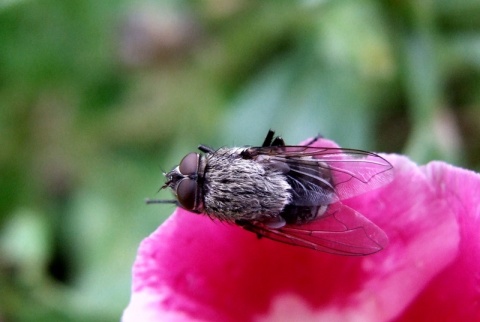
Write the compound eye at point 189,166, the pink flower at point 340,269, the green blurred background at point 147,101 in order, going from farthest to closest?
the green blurred background at point 147,101 → the compound eye at point 189,166 → the pink flower at point 340,269

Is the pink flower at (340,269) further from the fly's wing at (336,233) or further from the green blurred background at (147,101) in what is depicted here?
the green blurred background at (147,101)

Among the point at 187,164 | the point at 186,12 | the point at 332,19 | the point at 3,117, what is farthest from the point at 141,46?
the point at 187,164

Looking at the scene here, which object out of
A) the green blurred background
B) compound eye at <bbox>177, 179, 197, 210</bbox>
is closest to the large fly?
compound eye at <bbox>177, 179, 197, 210</bbox>

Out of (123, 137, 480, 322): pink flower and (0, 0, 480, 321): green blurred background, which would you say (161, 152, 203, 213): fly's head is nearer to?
(123, 137, 480, 322): pink flower

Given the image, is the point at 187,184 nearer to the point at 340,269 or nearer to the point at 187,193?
the point at 187,193

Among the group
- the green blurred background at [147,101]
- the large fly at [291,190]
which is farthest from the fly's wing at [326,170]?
the green blurred background at [147,101]

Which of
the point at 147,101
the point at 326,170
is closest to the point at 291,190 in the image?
the point at 326,170
